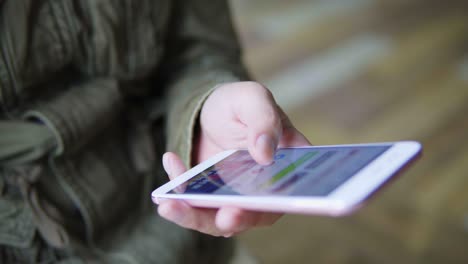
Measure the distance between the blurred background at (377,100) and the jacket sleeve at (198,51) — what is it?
335 millimetres

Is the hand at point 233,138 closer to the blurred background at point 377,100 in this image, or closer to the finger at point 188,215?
the finger at point 188,215

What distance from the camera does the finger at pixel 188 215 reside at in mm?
357

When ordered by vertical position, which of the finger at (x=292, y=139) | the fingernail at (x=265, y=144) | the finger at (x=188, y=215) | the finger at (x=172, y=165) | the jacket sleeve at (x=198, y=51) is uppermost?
the jacket sleeve at (x=198, y=51)

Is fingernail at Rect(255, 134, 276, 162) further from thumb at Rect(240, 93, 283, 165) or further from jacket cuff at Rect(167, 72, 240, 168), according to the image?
jacket cuff at Rect(167, 72, 240, 168)

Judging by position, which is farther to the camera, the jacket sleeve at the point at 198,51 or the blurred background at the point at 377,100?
the blurred background at the point at 377,100

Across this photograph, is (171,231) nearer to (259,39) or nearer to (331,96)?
(331,96)

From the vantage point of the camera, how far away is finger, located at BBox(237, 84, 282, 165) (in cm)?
37

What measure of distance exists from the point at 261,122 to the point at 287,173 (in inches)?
1.8

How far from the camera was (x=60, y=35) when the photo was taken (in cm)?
47

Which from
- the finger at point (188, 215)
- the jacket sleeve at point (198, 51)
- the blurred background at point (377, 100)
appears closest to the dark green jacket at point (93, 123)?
the jacket sleeve at point (198, 51)

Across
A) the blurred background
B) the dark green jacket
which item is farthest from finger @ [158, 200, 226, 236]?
the blurred background

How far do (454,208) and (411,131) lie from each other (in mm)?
261

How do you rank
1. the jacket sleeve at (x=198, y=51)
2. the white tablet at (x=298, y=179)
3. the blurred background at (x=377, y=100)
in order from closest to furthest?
the white tablet at (x=298, y=179)
the jacket sleeve at (x=198, y=51)
the blurred background at (x=377, y=100)

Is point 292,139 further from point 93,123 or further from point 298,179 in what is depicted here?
point 93,123
